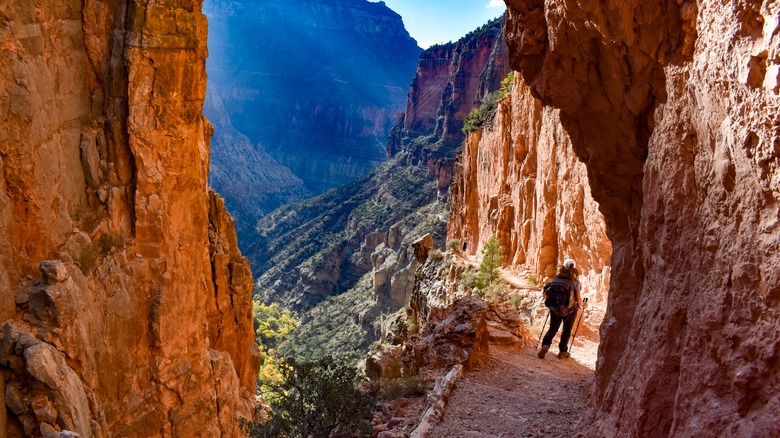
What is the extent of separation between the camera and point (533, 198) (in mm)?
22094

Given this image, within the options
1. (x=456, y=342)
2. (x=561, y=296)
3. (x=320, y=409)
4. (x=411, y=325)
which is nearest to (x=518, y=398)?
(x=456, y=342)

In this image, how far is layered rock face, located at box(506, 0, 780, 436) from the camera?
3006mm

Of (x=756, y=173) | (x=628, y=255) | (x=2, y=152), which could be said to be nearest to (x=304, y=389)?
(x=628, y=255)

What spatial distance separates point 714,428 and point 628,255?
299 centimetres

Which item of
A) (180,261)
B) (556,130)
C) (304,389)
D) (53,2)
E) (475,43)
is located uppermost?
(475,43)

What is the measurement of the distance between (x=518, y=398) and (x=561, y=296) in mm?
2212

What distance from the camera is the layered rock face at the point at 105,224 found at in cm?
815

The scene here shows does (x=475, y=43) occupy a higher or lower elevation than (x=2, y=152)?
higher

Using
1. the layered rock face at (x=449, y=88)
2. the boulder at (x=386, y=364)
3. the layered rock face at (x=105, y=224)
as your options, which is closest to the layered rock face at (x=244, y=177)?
the layered rock face at (x=449, y=88)

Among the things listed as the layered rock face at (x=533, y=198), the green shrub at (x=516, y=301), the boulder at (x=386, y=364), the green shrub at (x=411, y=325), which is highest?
the layered rock face at (x=533, y=198)

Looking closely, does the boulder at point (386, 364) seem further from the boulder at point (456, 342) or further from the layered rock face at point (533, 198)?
the layered rock face at point (533, 198)

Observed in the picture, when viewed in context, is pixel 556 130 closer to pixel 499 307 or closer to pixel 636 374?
pixel 499 307

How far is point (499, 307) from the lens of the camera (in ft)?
41.0

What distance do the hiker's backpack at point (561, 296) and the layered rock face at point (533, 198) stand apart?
17.0ft
